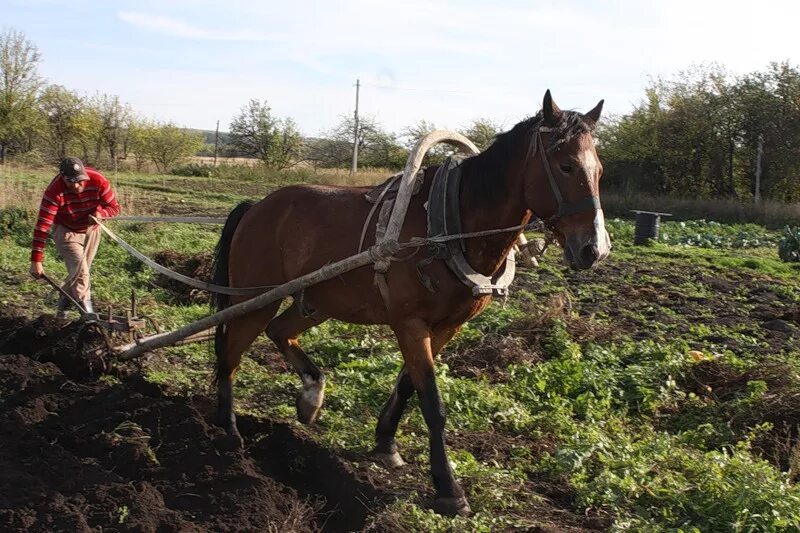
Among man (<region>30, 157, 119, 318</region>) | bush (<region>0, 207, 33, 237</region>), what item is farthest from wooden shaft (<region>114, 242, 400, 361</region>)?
bush (<region>0, 207, 33, 237</region>)

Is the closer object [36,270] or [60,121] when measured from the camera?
[36,270]

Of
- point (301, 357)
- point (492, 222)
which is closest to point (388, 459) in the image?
point (301, 357)

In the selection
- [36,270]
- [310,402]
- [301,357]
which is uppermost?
[36,270]

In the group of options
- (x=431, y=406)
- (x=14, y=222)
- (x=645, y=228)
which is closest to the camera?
(x=431, y=406)

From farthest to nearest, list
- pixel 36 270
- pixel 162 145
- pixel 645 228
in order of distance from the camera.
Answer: pixel 162 145, pixel 645 228, pixel 36 270

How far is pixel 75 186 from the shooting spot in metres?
6.80

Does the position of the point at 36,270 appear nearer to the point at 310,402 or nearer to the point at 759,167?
the point at 310,402

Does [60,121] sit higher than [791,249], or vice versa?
[60,121]

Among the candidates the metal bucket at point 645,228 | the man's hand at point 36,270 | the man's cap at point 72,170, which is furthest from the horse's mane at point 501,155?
the metal bucket at point 645,228

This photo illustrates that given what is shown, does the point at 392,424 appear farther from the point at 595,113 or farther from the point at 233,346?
the point at 595,113

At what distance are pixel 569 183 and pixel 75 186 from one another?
4642 millimetres

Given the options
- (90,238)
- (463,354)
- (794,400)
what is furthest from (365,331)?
(794,400)

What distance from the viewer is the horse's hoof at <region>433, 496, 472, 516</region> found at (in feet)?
13.7

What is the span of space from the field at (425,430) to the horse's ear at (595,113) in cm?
205
